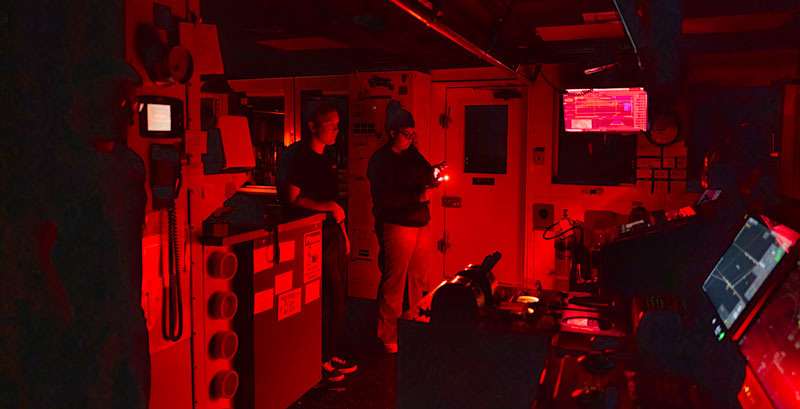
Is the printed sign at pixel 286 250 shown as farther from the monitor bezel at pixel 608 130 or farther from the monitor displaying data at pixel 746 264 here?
the monitor bezel at pixel 608 130

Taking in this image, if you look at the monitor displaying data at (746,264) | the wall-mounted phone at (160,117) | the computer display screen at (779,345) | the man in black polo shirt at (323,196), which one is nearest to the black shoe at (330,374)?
the man in black polo shirt at (323,196)

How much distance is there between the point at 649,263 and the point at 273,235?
75.2 inches

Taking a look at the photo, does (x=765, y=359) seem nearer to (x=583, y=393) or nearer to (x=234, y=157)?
(x=583, y=393)

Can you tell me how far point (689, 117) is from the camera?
543 centimetres

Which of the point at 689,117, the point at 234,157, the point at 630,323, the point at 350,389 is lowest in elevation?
the point at 350,389

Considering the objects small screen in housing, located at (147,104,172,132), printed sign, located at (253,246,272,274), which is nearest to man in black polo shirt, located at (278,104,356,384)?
printed sign, located at (253,246,272,274)

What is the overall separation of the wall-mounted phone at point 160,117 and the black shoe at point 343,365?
220cm

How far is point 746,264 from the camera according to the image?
1685mm

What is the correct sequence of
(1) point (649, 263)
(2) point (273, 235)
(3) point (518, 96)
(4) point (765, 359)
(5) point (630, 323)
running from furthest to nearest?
1. (3) point (518, 96)
2. (2) point (273, 235)
3. (1) point (649, 263)
4. (5) point (630, 323)
5. (4) point (765, 359)

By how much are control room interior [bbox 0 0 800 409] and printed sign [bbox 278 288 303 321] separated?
0.02m

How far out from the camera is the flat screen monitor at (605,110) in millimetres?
5332

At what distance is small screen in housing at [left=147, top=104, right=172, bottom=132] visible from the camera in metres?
2.47

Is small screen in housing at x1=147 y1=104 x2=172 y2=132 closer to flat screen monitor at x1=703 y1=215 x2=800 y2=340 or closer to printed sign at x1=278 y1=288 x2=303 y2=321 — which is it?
printed sign at x1=278 y1=288 x2=303 y2=321

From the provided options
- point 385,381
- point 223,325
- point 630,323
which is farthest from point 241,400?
point 630,323
